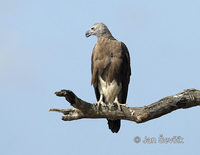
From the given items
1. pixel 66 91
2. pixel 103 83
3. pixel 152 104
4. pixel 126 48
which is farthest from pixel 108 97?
pixel 66 91

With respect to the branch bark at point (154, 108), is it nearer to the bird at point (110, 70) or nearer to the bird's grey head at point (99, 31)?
the bird at point (110, 70)

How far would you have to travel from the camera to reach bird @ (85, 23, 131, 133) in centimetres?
795

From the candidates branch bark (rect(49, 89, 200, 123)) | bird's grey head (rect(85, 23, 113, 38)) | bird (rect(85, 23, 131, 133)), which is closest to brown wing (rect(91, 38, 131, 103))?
bird (rect(85, 23, 131, 133))

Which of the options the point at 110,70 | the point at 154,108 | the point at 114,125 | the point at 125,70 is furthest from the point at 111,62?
the point at 154,108

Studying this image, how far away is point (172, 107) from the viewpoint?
6617 mm

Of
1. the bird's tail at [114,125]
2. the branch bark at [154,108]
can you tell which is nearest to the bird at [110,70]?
the bird's tail at [114,125]

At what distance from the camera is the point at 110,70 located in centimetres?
795

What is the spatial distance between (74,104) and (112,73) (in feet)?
6.00

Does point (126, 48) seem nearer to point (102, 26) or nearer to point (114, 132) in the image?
point (102, 26)

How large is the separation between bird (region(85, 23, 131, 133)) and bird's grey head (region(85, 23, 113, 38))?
A: 0.06m

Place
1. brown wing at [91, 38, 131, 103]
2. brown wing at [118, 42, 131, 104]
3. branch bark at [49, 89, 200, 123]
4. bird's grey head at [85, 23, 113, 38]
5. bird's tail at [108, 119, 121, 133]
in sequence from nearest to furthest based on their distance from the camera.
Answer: branch bark at [49, 89, 200, 123] → brown wing at [91, 38, 131, 103] → brown wing at [118, 42, 131, 104] → bird's tail at [108, 119, 121, 133] → bird's grey head at [85, 23, 113, 38]

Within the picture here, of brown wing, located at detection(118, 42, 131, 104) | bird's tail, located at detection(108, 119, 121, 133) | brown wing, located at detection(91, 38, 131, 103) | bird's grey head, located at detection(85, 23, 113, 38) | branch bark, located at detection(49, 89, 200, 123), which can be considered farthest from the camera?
bird's grey head, located at detection(85, 23, 113, 38)

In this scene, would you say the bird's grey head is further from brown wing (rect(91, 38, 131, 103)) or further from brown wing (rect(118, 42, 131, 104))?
brown wing (rect(118, 42, 131, 104))

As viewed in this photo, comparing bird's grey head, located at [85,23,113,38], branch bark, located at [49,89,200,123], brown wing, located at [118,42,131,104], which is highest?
bird's grey head, located at [85,23,113,38]
